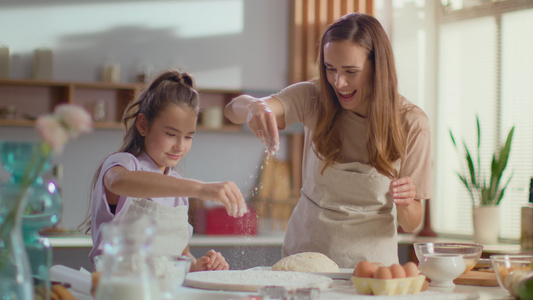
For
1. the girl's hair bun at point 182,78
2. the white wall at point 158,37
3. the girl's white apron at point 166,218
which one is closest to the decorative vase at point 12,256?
the girl's white apron at point 166,218

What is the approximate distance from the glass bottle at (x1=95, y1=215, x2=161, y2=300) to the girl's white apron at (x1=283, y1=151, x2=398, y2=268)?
1096 mm

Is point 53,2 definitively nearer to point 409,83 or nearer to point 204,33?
point 204,33

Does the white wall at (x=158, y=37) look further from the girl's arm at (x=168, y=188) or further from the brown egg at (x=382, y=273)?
the brown egg at (x=382, y=273)

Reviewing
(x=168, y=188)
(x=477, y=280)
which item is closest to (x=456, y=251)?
(x=477, y=280)

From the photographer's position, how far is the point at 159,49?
14.4ft

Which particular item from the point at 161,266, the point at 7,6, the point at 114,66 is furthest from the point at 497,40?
the point at 161,266

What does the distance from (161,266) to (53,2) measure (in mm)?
3538

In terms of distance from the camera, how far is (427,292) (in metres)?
1.31

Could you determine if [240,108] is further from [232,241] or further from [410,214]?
[232,241]

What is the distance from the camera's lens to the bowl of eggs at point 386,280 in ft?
4.04

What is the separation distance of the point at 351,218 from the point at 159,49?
283 centimetres

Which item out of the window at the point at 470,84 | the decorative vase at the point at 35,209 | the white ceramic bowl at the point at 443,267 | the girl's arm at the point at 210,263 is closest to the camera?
the decorative vase at the point at 35,209

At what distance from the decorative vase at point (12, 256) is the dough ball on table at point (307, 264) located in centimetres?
80

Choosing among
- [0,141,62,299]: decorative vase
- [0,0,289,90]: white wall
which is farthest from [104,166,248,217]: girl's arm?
[0,0,289,90]: white wall
